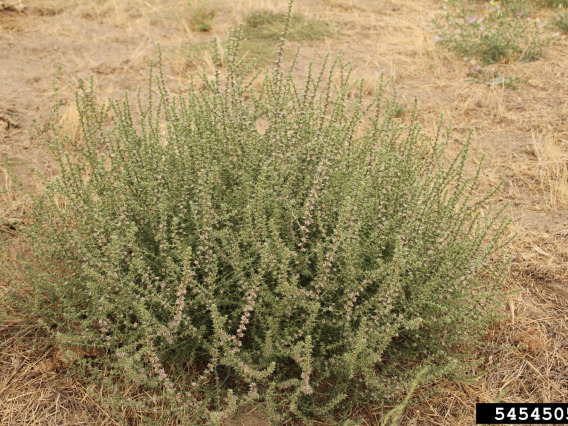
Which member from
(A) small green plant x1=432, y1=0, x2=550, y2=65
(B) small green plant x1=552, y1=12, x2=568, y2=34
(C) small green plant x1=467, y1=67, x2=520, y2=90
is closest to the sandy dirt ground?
(C) small green plant x1=467, y1=67, x2=520, y2=90

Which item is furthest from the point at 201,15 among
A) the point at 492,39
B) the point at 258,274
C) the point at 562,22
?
the point at 258,274

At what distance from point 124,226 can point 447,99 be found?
3.98m

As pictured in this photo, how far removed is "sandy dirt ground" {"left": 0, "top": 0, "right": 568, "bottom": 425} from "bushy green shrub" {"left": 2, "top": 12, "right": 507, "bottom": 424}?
0.22 metres

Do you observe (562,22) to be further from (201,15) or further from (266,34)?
(201,15)

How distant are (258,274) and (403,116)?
3.31 metres

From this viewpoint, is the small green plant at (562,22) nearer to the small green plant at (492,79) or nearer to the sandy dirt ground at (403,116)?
the sandy dirt ground at (403,116)

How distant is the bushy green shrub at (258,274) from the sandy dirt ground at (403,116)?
0.72 ft

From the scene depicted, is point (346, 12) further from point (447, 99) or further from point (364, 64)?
point (447, 99)

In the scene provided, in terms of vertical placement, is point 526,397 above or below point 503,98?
below

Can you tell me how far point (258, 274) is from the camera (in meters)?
1.96

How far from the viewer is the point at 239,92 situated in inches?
105

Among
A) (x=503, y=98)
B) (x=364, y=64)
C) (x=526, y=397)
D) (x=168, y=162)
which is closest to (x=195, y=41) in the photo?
(x=364, y=64)

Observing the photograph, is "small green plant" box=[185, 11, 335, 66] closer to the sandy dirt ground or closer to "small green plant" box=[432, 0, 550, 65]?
the sandy dirt ground

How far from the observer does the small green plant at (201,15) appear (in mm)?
6707
